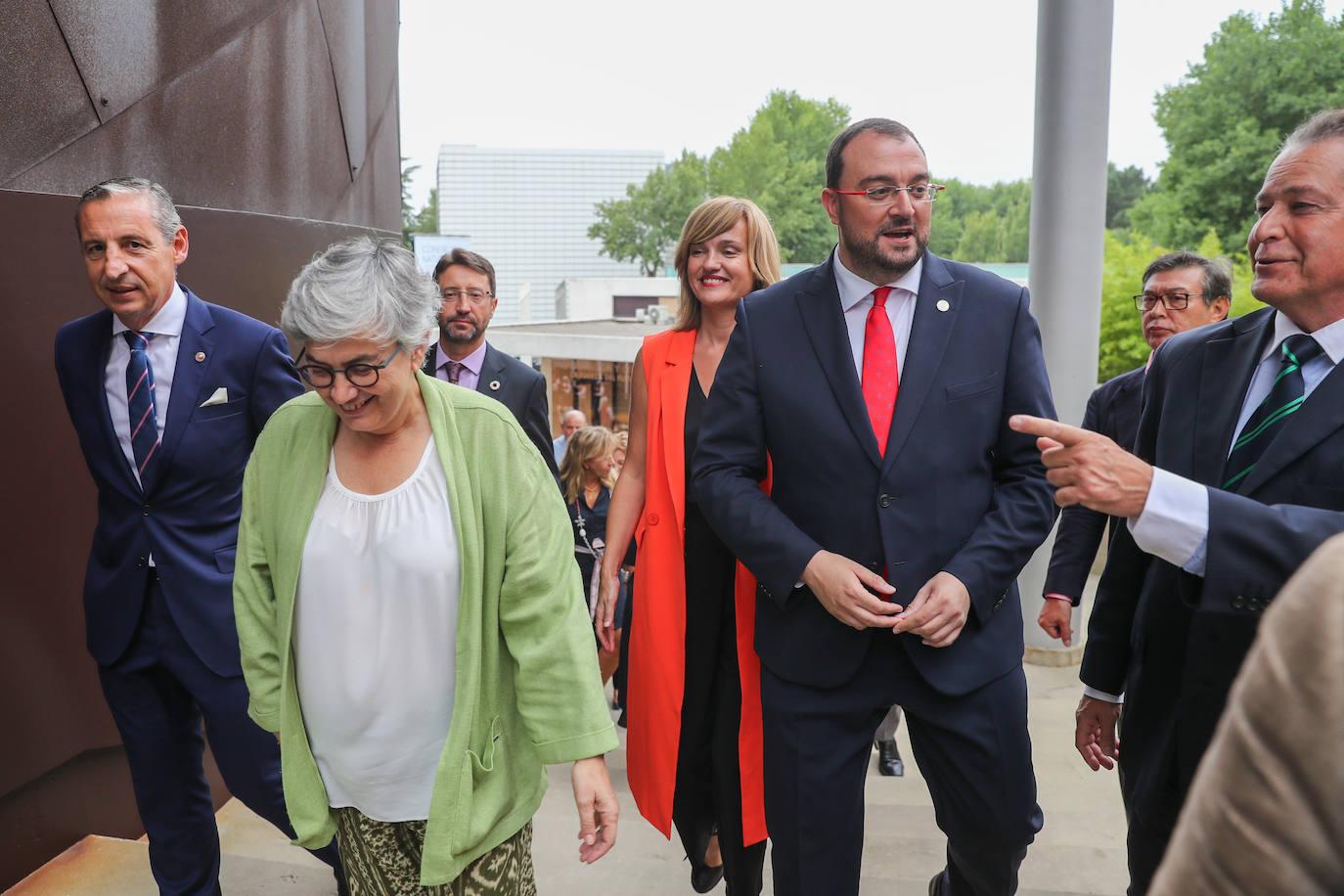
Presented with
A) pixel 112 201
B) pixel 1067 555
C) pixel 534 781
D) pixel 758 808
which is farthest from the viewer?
pixel 1067 555

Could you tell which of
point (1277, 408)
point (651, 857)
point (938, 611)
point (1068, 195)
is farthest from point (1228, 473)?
point (1068, 195)

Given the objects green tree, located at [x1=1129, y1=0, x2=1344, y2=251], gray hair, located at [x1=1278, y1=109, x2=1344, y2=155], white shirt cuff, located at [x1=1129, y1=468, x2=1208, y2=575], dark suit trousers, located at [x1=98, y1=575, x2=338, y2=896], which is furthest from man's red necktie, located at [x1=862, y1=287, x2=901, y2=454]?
green tree, located at [x1=1129, y1=0, x2=1344, y2=251]

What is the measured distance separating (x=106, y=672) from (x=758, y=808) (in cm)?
191

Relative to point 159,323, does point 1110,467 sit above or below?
below

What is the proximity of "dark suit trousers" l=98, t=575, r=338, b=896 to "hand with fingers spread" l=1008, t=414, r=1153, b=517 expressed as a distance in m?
2.20

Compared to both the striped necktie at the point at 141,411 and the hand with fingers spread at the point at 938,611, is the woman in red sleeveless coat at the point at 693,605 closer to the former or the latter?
the hand with fingers spread at the point at 938,611

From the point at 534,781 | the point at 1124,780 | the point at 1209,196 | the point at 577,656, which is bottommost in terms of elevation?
the point at 1124,780

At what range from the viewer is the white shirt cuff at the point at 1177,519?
1.85 m

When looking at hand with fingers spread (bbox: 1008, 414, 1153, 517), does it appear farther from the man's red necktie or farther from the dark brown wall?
the dark brown wall

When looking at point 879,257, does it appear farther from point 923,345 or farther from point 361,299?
point 361,299

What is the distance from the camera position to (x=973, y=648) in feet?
7.84

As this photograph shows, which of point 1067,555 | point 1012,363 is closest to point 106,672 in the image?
point 1012,363

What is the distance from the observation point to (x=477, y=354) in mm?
4004

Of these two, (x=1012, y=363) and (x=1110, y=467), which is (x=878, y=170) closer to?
(x=1012, y=363)
